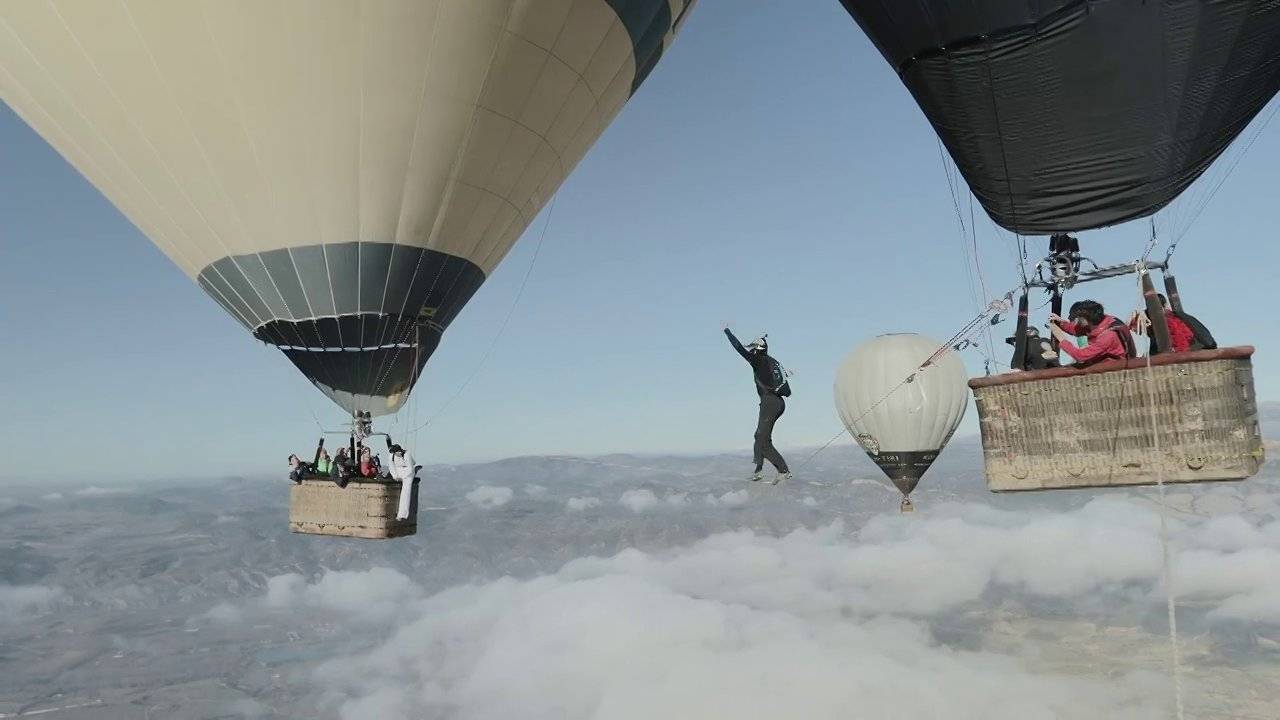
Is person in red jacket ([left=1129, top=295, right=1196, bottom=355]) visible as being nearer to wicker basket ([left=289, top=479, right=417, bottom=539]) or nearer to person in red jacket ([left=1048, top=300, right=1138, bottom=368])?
person in red jacket ([left=1048, top=300, right=1138, bottom=368])

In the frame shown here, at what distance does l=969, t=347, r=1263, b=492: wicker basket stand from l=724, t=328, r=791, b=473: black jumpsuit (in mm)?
8395

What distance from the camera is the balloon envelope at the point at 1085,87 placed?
6387 millimetres

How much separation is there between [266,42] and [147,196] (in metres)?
3.46

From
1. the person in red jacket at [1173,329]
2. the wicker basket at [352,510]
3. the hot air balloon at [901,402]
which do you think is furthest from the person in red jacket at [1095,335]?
the hot air balloon at [901,402]

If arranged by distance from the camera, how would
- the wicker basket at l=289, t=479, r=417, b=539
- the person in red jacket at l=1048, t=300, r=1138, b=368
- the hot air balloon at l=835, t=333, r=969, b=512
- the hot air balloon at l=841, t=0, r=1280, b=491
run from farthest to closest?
the hot air balloon at l=835, t=333, r=969, b=512, the wicker basket at l=289, t=479, r=417, b=539, the person in red jacket at l=1048, t=300, r=1138, b=368, the hot air balloon at l=841, t=0, r=1280, b=491

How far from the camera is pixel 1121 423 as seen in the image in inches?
232

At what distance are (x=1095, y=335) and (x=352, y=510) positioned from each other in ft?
30.2

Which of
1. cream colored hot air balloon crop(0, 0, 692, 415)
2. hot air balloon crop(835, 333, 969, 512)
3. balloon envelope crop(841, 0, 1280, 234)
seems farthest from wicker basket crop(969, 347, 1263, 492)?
hot air balloon crop(835, 333, 969, 512)

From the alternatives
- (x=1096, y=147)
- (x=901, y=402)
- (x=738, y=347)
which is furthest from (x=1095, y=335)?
(x=901, y=402)

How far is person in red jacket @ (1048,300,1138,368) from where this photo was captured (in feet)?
19.7

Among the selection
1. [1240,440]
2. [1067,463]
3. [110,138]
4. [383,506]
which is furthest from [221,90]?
[1240,440]

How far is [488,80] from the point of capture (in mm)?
11484

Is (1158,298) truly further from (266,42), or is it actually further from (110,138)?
(110,138)

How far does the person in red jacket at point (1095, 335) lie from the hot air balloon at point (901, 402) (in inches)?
687
